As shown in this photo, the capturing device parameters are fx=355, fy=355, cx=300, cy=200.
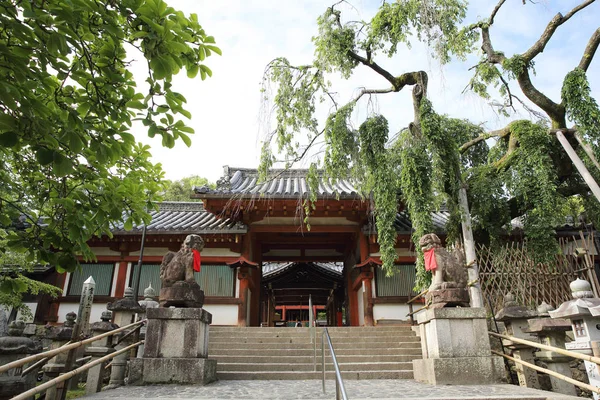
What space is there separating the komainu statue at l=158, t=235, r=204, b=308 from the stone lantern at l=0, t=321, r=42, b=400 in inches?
72.4

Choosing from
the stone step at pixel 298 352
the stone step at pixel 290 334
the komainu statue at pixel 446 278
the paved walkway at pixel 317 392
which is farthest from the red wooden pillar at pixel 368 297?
the komainu statue at pixel 446 278

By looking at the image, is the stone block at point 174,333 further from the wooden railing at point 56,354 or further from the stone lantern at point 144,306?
the stone lantern at point 144,306

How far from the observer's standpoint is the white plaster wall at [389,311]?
1153cm

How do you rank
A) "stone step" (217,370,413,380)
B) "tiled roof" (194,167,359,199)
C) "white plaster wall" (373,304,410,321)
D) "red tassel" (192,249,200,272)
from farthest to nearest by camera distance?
"white plaster wall" (373,304,410,321), "tiled roof" (194,167,359,199), "stone step" (217,370,413,380), "red tassel" (192,249,200,272)

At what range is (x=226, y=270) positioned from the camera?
1205 cm

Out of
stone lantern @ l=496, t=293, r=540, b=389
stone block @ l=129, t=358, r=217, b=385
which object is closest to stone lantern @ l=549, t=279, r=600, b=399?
stone lantern @ l=496, t=293, r=540, b=389

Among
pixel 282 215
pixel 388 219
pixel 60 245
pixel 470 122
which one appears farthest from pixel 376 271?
pixel 60 245

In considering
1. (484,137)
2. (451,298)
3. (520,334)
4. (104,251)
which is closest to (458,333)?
(451,298)

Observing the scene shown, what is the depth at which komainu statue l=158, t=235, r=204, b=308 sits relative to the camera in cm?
582

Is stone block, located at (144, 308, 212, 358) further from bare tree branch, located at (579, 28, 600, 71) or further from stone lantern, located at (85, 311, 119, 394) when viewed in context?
bare tree branch, located at (579, 28, 600, 71)

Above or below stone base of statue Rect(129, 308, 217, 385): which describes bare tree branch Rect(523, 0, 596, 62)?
above

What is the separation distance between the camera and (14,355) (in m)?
4.92

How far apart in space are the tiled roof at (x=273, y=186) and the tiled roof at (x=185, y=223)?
1.22 meters

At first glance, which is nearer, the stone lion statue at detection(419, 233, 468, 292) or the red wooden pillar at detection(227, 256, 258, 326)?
the stone lion statue at detection(419, 233, 468, 292)
